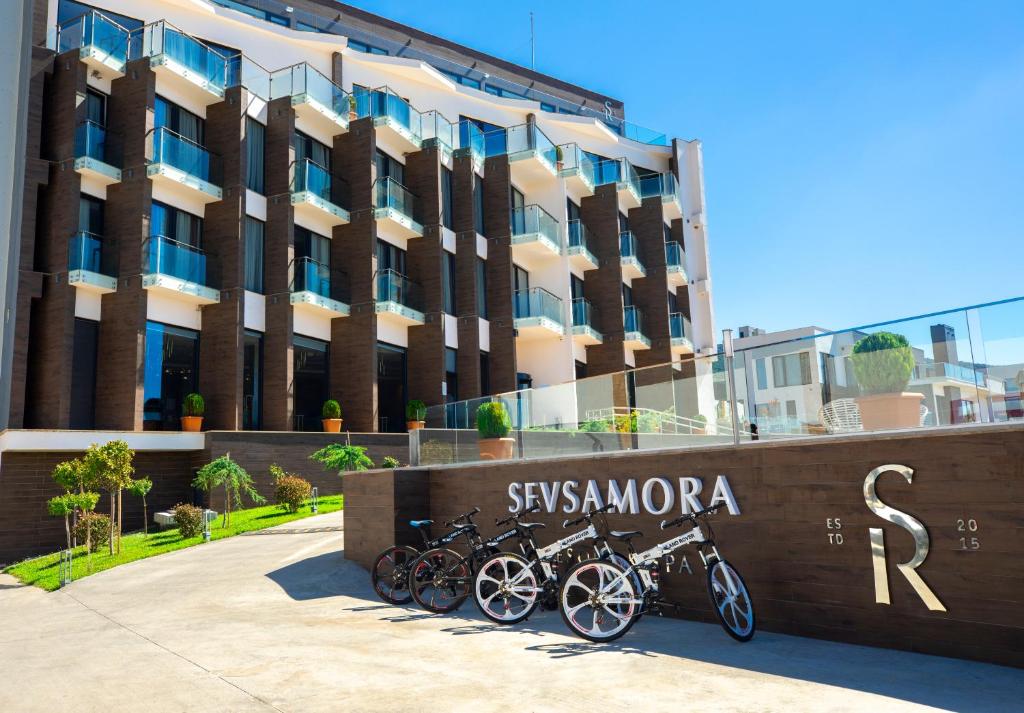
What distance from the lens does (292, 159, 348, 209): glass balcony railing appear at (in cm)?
2666

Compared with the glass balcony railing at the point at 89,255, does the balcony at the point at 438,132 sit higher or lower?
higher

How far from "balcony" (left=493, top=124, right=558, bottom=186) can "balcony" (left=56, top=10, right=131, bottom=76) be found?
1531 cm

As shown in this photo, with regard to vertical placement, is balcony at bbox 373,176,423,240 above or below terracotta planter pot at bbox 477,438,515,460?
above

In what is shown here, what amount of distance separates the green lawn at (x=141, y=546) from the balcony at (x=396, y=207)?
11.0 meters

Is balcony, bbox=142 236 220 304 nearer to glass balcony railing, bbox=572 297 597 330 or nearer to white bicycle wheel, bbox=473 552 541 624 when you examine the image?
white bicycle wheel, bbox=473 552 541 624

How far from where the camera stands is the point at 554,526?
446 inches

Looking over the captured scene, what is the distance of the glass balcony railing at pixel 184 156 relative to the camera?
23.2 metres

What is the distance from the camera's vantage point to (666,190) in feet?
142

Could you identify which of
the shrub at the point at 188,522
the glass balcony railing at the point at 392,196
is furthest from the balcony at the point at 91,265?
the glass balcony railing at the point at 392,196

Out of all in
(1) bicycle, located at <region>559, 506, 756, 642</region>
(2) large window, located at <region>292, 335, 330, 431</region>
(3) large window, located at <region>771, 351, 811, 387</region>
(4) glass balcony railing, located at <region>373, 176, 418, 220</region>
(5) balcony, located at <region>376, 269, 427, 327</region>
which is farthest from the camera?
(4) glass balcony railing, located at <region>373, 176, 418, 220</region>

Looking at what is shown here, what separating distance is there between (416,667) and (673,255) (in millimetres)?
37017

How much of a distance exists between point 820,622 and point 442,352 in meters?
22.5

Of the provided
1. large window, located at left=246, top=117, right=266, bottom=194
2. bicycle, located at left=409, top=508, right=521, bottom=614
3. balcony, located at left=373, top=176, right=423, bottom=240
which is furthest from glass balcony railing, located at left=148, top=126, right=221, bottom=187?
bicycle, located at left=409, top=508, right=521, bottom=614

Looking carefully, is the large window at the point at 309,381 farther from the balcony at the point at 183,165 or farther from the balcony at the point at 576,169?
the balcony at the point at 576,169
